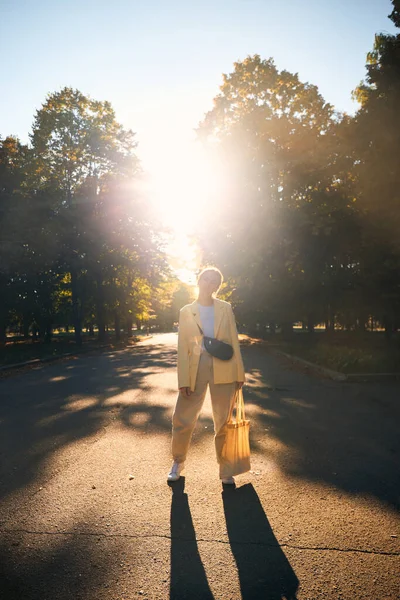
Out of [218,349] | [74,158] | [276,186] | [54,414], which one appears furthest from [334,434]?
[74,158]

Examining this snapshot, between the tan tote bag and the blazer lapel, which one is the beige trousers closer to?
the tan tote bag

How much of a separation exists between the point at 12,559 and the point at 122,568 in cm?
75

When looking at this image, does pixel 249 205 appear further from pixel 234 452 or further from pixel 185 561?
pixel 185 561

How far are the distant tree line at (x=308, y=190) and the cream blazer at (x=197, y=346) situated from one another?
467 inches

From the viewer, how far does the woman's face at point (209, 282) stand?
14.7ft

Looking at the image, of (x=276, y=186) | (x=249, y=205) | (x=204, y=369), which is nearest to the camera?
(x=204, y=369)

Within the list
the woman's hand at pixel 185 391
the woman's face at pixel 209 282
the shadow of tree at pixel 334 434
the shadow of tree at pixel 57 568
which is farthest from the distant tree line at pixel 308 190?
the shadow of tree at pixel 57 568

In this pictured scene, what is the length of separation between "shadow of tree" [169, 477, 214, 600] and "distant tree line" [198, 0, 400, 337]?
43.1 ft

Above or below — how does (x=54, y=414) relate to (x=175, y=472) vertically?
below

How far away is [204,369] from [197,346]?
0.23 m

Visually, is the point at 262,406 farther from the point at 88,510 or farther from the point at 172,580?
the point at 172,580

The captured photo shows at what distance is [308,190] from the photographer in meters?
19.5

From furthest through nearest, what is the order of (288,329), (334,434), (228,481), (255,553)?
(288,329), (334,434), (228,481), (255,553)

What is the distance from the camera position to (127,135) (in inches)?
1216
